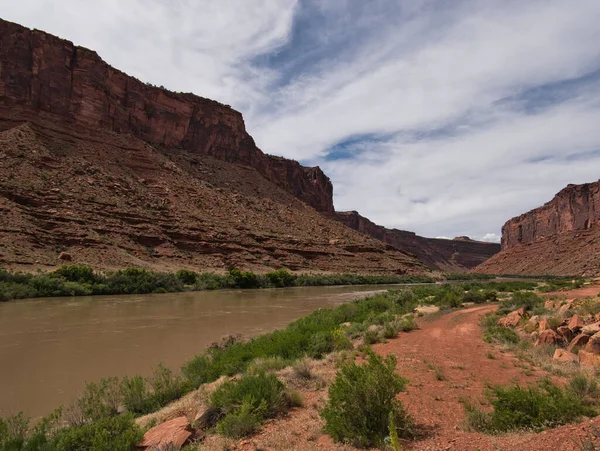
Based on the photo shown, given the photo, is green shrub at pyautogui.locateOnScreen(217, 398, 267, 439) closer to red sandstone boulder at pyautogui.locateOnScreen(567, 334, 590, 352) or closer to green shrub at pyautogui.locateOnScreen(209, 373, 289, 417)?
green shrub at pyautogui.locateOnScreen(209, 373, 289, 417)

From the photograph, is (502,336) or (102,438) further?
(502,336)

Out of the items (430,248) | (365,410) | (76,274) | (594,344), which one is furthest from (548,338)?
(430,248)

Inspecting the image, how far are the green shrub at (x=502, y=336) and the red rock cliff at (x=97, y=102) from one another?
59060mm

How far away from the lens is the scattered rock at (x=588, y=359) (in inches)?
256

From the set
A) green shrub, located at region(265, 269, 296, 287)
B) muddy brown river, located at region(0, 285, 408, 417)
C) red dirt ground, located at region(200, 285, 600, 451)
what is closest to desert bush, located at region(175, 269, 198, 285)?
green shrub, located at region(265, 269, 296, 287)

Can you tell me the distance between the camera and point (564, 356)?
7152 mm

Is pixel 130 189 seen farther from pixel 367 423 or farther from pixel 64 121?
pixel 367 423

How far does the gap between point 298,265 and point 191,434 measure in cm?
4938

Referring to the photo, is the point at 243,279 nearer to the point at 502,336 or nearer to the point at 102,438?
the point at 502,336

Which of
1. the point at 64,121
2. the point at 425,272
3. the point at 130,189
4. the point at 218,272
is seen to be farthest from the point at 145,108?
the point at 425,272

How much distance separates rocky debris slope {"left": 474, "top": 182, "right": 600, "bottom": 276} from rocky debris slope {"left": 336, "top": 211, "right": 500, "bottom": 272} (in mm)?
39004

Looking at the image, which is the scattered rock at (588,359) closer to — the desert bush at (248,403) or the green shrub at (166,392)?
the desert bush at (248,403)

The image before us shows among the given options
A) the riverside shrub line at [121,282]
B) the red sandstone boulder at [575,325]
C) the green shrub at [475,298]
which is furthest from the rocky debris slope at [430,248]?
the red sandstone boulder at [575,325]

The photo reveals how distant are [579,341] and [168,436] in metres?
7.88
